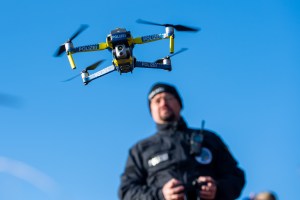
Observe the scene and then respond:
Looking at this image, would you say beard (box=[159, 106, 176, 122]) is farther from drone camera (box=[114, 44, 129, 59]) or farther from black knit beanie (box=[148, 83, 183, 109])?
drone camera (box=[114, 44, 129, 59])

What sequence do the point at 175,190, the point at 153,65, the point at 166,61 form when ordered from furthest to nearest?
the point at 166,61, the point at 153,65, the point at 175,190

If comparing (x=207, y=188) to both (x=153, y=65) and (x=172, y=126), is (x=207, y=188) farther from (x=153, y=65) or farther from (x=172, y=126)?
(x=153, y=65)

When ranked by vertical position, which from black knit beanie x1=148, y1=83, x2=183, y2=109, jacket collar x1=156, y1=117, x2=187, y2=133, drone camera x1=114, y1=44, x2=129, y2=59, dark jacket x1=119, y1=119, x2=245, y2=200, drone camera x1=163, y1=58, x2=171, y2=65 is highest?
drone camera x1=163, y1=58, x2=171, y2=65

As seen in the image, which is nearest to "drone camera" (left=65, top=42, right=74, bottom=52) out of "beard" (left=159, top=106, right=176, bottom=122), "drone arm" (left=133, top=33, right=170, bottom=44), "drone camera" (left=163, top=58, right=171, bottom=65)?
"drone arm" (left=133, top=33, right=170, bottom=44)

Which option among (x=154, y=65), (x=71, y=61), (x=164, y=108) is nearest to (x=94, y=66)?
(x=71, y=61)

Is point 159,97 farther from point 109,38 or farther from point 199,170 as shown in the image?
point 109,38

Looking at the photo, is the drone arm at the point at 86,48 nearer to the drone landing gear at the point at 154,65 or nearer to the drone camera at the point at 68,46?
the drone camera at the point at 68,46


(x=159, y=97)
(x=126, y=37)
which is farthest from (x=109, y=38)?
(x=159, y=97)

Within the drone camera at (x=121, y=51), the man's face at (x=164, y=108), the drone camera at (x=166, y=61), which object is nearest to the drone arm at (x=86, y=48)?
the drone camera at (x=121, y=51)
